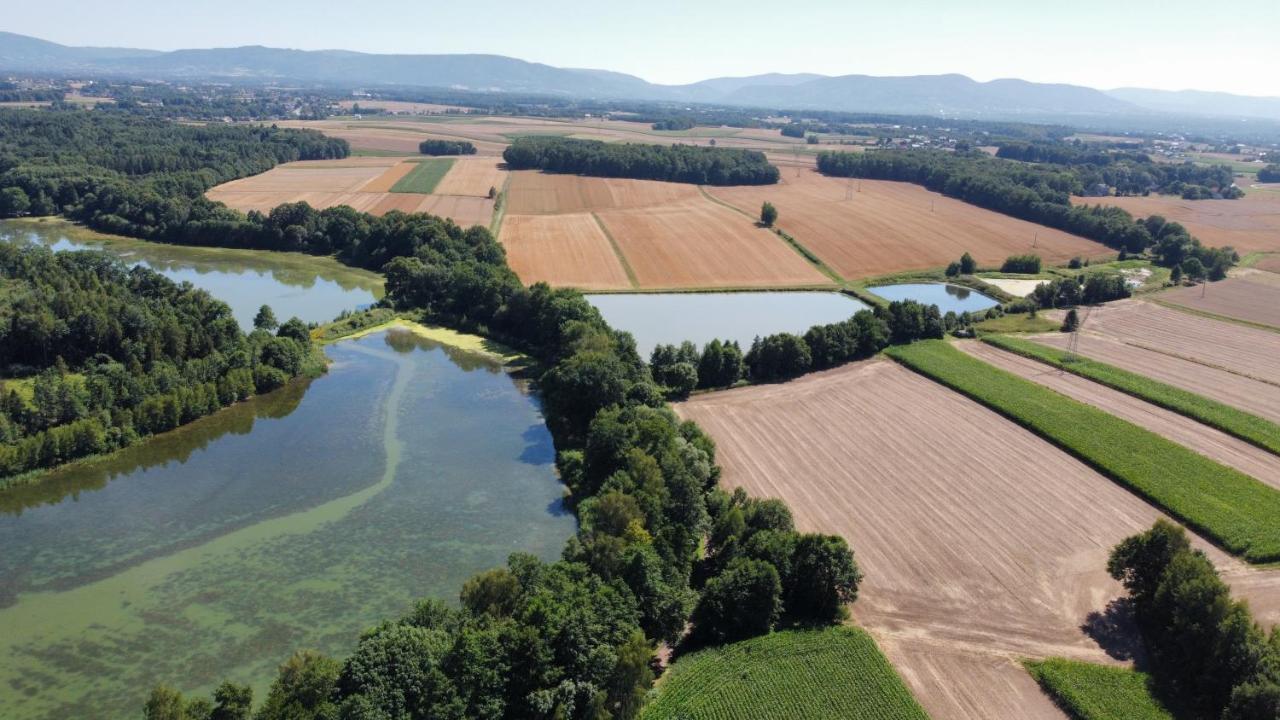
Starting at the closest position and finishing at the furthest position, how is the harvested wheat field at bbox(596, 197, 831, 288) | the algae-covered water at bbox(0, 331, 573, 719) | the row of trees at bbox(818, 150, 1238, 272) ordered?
1. the algae-covered water at bbox(0, 331, 573, 719)
2. the harvested wheat field at bbox(596, 197, 831, 288)
3. the row of trees at bbox(818, 150, 1238, 272)

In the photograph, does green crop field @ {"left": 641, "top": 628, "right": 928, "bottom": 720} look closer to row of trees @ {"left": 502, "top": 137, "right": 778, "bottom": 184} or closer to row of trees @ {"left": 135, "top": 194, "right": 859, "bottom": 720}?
row of trees @ {"left": 135, "top": 194, "right": 859, "bottom": 720}

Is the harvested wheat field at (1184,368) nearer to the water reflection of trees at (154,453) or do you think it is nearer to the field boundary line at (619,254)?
the field boundary line at (619,254)

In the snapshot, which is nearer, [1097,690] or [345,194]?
[1097,690]

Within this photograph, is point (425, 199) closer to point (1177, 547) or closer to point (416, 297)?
point (416, 297)

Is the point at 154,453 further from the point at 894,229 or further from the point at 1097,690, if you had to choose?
the point at 894,229

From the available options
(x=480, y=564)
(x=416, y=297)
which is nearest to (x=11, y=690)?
(x=480, y=564)

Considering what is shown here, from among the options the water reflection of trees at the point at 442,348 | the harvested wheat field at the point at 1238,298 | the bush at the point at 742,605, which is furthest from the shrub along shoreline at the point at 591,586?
the harvested wheat field at the point at 1238,298

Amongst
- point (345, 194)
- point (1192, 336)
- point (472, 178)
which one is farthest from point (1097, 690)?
point (472, 178)

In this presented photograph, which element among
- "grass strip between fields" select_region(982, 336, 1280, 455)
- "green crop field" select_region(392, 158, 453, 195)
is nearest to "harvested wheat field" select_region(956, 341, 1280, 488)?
"grass strip between fields" select_region(982, 336, 1280, 455)
